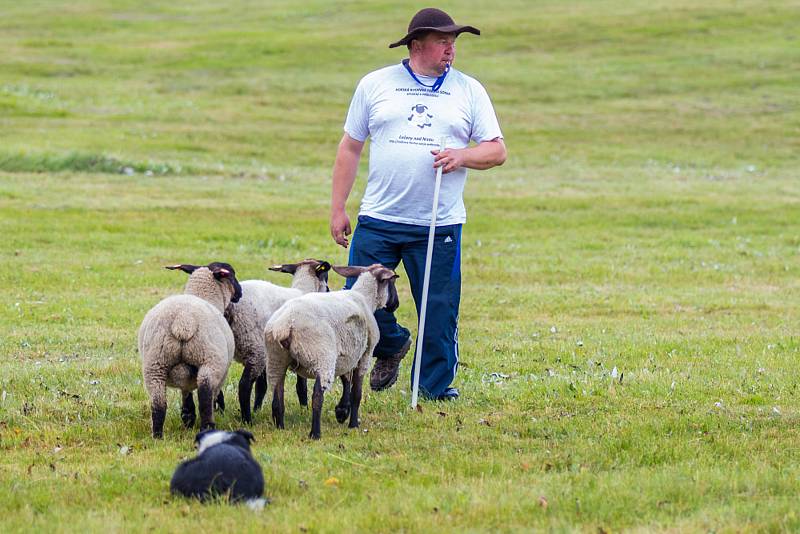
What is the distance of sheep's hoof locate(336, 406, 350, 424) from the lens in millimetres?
9172

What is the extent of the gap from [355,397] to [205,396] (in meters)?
1.25

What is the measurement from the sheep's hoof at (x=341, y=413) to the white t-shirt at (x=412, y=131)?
167 cm

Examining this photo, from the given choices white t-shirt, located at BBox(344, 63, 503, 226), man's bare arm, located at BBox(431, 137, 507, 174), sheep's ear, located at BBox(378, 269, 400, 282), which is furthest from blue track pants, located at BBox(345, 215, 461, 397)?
man's bare arm, located at BBox(431, 137, 507, 174)

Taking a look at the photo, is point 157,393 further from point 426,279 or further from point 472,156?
point 472,156

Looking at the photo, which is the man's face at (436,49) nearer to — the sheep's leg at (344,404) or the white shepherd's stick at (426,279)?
the white shepherd's stick at (426,279)

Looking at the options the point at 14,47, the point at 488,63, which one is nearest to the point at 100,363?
the point at 488,63

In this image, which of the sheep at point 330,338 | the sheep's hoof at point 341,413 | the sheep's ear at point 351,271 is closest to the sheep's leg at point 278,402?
the sheep at point 330,338

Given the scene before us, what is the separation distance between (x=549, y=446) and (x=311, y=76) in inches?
1783

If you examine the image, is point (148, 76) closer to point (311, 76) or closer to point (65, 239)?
point (311, 76)

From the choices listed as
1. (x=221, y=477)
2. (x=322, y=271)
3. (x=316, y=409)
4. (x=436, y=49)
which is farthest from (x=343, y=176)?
(x=221, y=477)

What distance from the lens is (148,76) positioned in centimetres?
5147

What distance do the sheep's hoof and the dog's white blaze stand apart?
2.23 metres

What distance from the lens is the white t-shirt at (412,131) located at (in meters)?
9.51

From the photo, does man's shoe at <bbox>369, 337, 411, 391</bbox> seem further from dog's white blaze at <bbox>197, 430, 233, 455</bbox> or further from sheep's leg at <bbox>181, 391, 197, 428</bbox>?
dog's white blaze at <bbox>197, 430, 233, 455</bbox>
